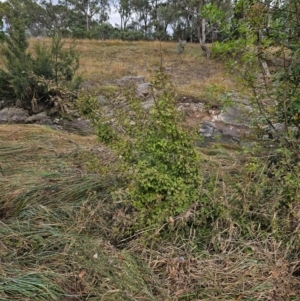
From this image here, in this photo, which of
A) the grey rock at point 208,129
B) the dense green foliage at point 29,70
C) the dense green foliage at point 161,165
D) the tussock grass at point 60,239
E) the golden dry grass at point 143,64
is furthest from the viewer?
the golden dry grass at point 143,64

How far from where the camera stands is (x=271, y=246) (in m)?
1.74

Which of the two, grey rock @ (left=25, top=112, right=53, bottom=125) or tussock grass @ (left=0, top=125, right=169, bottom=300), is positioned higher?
grey rock @ (left=25, top=112, right=53, bottom=125)

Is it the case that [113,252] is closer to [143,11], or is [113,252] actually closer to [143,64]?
[143,64]

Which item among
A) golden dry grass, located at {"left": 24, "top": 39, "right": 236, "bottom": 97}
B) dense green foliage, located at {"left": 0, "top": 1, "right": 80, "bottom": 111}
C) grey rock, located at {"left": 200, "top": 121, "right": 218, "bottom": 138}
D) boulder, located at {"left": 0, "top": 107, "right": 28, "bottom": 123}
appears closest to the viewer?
grey rock, located at {"left": 200, "top": 121, "right": 218, "bottom": 138}

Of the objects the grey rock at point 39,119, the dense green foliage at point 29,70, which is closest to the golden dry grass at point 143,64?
the dense green foliage at point 29,70

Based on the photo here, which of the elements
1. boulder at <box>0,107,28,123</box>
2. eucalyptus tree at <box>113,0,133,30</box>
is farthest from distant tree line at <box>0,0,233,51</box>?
boulder at <box>0,107,28,123</box>

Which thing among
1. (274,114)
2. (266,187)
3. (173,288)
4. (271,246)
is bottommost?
(173,288)

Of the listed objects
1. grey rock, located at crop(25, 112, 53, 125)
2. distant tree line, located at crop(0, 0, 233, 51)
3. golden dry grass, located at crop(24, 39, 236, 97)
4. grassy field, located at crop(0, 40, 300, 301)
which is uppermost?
distant tree line, located at crop(0, 0, 233, 51)

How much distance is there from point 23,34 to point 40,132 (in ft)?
10.3

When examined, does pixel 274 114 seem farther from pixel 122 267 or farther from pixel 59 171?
pixel 59 171

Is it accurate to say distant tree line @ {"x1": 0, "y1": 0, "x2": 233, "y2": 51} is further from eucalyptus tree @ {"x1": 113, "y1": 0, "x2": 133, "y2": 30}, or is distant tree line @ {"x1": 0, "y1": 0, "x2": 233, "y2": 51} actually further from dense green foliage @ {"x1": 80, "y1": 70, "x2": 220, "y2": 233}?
dense green foliage @ {"x1": 80, "y1": 70, "x2": 220, "y2": 233}

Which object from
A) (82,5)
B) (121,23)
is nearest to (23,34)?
(82,5)

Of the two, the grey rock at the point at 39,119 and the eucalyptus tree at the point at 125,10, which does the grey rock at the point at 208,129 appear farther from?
the eucalyptus tree at the point at 125,10

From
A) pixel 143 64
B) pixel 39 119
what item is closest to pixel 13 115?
pixel 39 119
